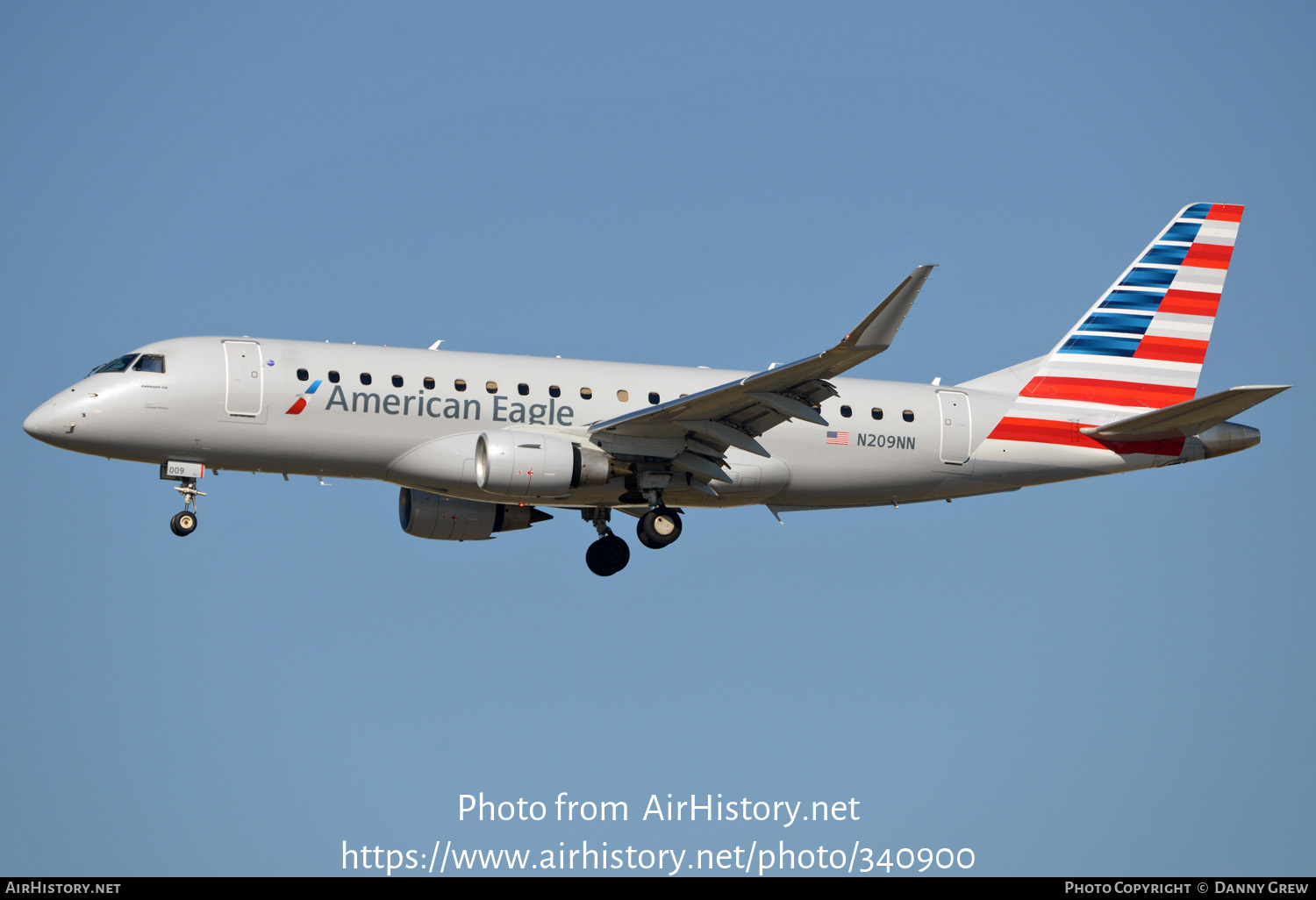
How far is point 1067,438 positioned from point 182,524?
20137 millimetres

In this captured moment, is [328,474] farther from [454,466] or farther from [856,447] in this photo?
[856,447]

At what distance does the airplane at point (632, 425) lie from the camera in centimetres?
3045

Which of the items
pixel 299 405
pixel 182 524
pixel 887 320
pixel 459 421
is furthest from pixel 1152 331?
pixel 182 524

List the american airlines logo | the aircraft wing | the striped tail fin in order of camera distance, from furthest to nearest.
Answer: the striped tail fin → the american airlines logo → the aircraft wing

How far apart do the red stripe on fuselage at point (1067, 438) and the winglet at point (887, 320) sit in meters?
9.05

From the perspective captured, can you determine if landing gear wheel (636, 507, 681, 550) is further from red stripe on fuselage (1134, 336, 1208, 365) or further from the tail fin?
red stripe on fuselage (1134, 336, 1208, 365)

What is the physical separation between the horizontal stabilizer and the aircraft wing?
8.33 meters

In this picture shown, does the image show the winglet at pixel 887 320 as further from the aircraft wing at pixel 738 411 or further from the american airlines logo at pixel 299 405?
the american airlines logo at pixel 299 405

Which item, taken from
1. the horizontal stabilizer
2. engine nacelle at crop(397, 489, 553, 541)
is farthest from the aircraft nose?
the horizontal stabilizer

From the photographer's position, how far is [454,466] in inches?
1216

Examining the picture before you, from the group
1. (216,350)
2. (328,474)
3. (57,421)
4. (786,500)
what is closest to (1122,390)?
(786,500)

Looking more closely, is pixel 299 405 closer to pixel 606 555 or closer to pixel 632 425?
pixel 632 425

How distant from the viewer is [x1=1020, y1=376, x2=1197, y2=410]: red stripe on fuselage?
117 feet

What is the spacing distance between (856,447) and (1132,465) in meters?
6.76
